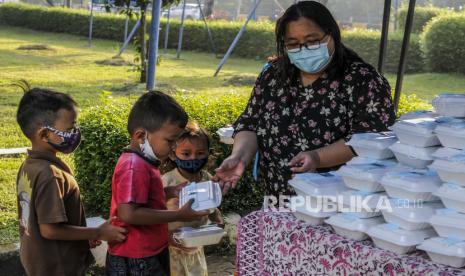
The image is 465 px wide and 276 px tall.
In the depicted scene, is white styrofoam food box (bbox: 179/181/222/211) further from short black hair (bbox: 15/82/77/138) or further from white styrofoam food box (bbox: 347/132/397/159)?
short black hair (bbox: 15/82/77/138)

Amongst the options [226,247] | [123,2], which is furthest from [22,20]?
[226,247]

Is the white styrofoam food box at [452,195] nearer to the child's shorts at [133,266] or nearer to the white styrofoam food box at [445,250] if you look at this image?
the white styrofoam food box at [445,250]

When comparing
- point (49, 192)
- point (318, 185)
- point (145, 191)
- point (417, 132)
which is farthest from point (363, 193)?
point (49, 192)

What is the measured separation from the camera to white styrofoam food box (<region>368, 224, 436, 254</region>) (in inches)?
70.6


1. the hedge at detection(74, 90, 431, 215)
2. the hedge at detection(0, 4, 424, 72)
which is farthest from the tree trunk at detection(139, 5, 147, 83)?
the hedge at detection(0, 4, 424, 72)

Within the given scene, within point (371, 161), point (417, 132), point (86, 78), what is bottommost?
point (86, 78)

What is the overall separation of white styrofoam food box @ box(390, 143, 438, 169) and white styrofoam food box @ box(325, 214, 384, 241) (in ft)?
0.67

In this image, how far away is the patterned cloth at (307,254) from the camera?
1810 millimetres

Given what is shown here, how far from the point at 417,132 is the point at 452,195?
0.25m

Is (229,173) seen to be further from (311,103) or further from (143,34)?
(143,34)

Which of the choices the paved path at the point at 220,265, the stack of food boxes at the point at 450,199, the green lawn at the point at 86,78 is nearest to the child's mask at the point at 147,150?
the stack of food boxes at the point at 450,199

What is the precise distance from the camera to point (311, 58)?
2490 mm

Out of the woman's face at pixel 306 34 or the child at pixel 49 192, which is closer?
the child at pixel 49 192

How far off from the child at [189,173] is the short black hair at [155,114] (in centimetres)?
42
